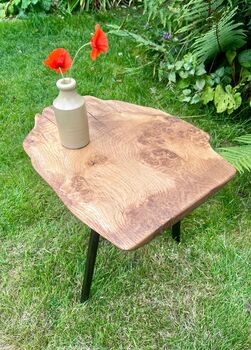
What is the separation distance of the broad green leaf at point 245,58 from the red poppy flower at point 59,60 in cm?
148

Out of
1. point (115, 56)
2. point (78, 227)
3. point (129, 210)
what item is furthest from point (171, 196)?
point (115, 56)

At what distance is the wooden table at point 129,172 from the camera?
1361 millimetres

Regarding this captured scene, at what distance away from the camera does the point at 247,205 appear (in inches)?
87.7

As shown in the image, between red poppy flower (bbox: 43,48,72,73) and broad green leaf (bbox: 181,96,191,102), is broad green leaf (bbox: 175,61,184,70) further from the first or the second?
red poppy flower (bbox: 43,48,72,73)

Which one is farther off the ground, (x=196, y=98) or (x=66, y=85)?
(x=66, y=85)

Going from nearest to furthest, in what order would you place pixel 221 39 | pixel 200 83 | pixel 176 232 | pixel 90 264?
pixel 90 264 < pixel 176 232 < pixel 221 39 < pixel 200 83

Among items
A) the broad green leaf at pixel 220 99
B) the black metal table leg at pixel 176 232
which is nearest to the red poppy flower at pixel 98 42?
the black metal table leg at pixel 176 232

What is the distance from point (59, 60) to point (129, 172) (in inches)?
18.4

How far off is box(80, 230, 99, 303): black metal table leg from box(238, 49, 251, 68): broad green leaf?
64.0 inches

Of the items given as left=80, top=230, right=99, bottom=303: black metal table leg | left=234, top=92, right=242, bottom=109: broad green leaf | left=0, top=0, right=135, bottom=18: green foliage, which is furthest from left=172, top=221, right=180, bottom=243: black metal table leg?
left=0, top=0, right=135, bottom=18: green foliage

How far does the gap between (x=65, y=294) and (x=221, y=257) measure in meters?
0.75

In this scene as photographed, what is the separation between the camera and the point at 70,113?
Result: 1493 millimetres

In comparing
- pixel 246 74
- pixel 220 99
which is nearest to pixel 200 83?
pixel 220 99

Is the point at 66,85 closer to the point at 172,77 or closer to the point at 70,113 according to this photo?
the point at 70,113
